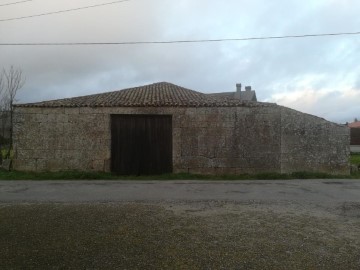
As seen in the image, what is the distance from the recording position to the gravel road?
4902 mm

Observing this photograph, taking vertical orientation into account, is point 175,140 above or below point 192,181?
above

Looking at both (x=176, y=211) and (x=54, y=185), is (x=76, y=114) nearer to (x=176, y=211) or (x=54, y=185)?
(x=54, y=185)

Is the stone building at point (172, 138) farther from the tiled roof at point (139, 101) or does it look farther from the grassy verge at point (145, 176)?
the grassy verge at point (145, 176)

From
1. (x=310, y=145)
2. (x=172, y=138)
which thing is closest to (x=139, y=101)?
(x=172, y=138)

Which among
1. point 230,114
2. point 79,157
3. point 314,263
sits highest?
point 230,114

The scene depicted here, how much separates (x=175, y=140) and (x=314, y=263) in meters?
11.4

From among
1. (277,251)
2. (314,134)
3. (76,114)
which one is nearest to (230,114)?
→ (314,134)

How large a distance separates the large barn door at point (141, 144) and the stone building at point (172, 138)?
0.14 feet

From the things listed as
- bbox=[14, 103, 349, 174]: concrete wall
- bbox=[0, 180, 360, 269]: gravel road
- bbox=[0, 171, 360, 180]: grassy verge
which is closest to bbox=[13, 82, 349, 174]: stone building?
bbox=[14, 103, 349, 174]: concrete wall

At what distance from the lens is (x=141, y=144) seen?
16.2 metres

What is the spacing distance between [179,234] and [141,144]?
1015 centimetres

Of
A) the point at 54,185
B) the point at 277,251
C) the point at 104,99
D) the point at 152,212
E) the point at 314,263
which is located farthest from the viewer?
the point at 104,99

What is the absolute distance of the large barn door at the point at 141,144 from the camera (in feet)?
52.7

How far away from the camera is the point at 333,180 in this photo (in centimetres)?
1455
